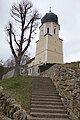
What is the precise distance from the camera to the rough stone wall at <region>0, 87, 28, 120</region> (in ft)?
21.3

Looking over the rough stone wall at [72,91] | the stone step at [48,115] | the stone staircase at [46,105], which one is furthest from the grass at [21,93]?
the rough stone wall at [72,91]

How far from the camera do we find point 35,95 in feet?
31.9

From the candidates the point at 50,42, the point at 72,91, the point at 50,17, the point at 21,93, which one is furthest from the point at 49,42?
the point at 72,91

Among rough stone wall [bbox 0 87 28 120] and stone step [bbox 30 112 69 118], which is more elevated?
rough stone wall [bbox 0 87 28 120]

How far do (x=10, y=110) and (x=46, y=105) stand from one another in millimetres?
1831

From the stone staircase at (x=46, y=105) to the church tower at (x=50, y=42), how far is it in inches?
1094

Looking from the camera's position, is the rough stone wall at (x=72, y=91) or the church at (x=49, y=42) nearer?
the rough stone wall at (x=72, y=91)

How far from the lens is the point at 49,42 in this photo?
39.7 metres

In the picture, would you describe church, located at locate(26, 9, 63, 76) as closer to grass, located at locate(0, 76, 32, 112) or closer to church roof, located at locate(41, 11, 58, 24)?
church roof, located at locate(41, 11, 58, 24)

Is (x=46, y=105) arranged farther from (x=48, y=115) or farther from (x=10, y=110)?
(x=10, y=110)

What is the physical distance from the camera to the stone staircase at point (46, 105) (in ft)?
24.1

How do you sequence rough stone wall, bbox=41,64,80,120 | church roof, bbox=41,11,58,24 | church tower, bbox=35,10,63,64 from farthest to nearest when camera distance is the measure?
church roof, bbox=41,11,58,24 < church tower, bbox=35,10,63,64 < rough stone wall, bbox=41,64,80,120

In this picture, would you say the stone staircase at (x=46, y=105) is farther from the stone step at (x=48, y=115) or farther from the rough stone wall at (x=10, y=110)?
the rough stone wall at (x=10, y=110)

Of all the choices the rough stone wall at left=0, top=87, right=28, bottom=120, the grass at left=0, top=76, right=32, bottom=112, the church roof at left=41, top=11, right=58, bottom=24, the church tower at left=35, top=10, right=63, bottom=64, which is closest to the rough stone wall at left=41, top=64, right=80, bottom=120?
the grass at left=0, top=76, right=32, bottom=112
